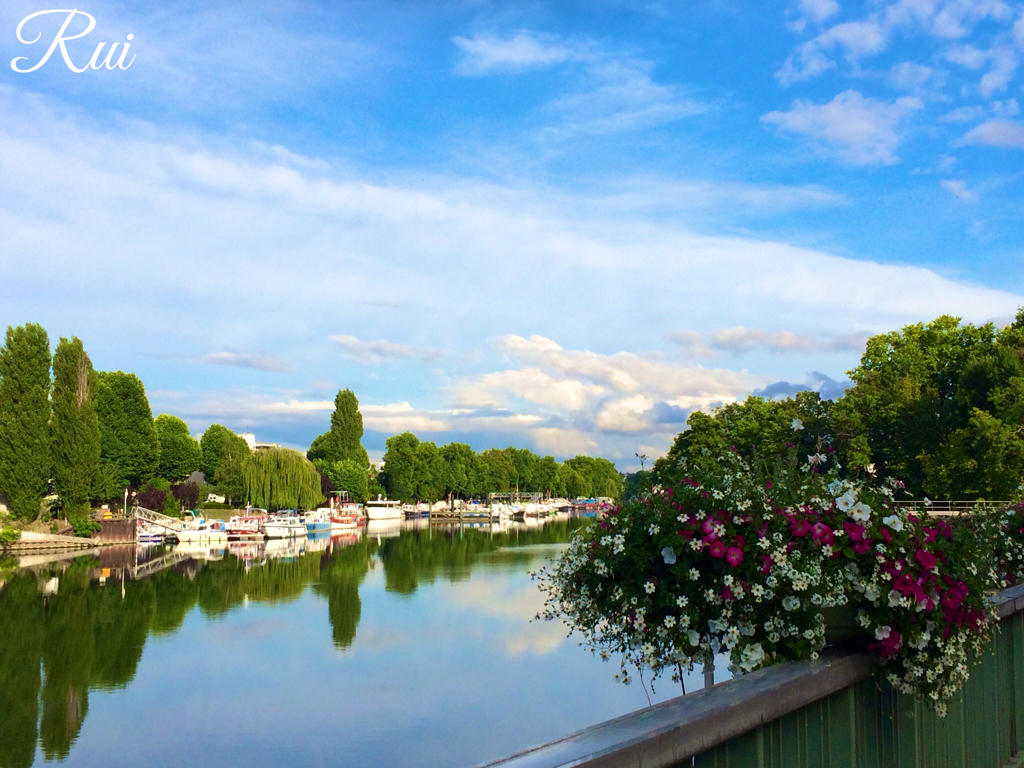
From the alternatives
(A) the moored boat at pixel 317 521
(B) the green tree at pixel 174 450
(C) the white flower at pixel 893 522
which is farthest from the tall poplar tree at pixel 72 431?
(C) the white flower at pixel 893 522

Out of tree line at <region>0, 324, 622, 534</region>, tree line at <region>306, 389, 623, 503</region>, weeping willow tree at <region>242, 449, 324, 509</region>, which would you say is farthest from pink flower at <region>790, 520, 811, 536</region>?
tree line at <region>306, 389, 623, 503</region>

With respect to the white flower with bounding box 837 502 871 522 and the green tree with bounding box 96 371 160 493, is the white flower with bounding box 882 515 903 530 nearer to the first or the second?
the white flower with bounding box 837 502 871 522

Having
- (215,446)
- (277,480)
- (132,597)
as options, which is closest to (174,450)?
(215,446)

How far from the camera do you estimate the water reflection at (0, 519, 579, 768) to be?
67.9ft

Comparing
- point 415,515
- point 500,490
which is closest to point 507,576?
point 415,515

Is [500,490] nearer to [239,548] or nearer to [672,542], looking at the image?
[239,548]

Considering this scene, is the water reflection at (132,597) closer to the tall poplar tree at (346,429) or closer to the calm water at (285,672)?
the calm water at (285,672)

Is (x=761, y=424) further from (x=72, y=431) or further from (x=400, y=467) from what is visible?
(x=400, y=467)

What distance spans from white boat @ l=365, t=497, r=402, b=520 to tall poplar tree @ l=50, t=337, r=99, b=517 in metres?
43.4

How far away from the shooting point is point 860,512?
3793 mm

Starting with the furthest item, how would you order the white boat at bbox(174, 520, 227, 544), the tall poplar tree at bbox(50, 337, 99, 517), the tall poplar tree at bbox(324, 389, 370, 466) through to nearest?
the tall poplar tree at bbox(324, 389, 370, 466)
the white boat at bbox(174, 520, 227, 544)
the tall poplar tree at bbox(50, 337, 99, 517)

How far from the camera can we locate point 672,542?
4121mm

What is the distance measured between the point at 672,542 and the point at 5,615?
108 ft

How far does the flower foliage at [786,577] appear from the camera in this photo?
3.60 m
